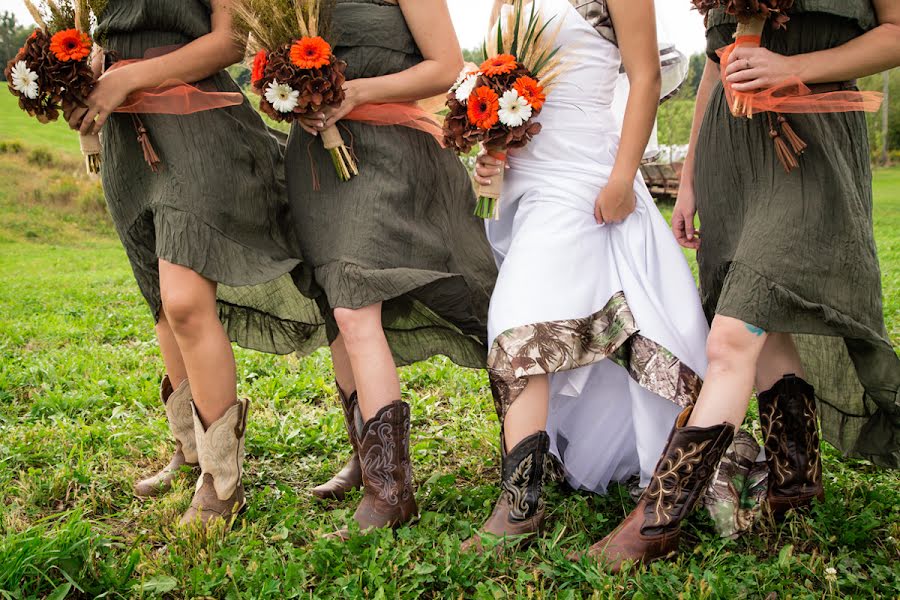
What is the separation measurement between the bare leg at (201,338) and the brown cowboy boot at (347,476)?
1.55 feet

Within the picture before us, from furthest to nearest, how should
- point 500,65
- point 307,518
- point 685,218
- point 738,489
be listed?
point 685,218
point 307,518
point 738,489
point 500,65

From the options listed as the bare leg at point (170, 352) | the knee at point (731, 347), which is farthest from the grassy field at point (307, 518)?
the knee at point (731, 347)

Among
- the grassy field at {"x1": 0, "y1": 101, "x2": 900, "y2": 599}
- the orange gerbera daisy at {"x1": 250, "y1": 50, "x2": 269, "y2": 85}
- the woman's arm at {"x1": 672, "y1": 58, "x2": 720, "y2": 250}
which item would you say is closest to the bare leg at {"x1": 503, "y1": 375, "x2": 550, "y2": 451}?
the grassy field at {"x1": 0, "y1": 101, "x2": 900, "y2": 599}

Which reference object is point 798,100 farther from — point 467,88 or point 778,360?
point 467,88

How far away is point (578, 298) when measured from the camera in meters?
2.93

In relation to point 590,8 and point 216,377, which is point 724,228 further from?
point 216,377

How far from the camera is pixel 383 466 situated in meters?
2.97

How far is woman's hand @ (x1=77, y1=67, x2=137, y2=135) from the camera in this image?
2965mm

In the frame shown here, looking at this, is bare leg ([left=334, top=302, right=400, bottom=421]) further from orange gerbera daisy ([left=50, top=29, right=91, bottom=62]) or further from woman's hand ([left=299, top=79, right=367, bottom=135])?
orange gerbera daisy ([left=50, top=29, right=91, bottom=62])

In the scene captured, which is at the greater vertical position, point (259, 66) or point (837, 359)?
point (259, 66)

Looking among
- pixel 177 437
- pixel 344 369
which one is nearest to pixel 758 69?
pixel 344 369

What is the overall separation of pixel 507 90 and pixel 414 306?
40.8 inches

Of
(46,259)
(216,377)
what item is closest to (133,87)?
(216,377)

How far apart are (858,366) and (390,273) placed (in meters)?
1.65
